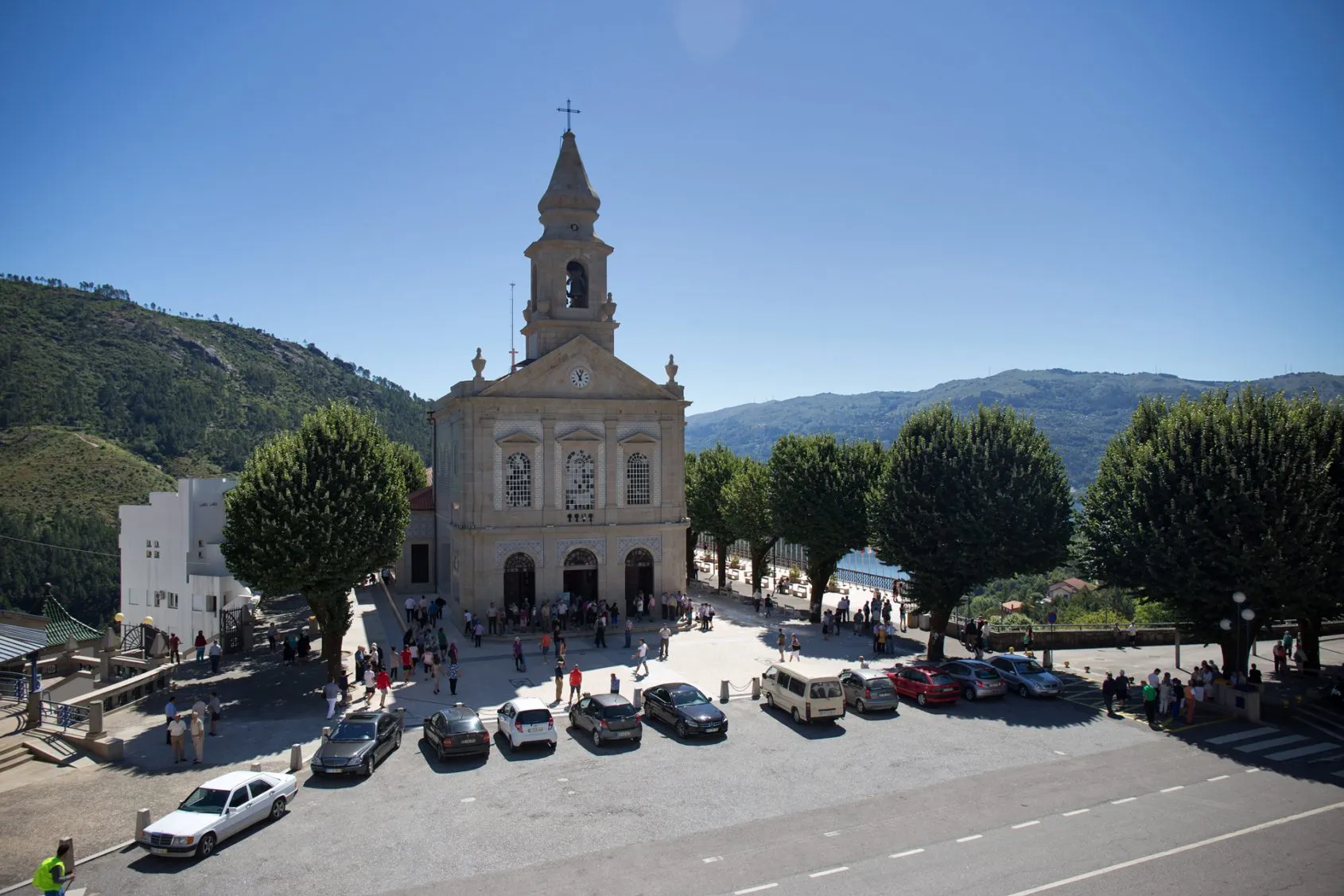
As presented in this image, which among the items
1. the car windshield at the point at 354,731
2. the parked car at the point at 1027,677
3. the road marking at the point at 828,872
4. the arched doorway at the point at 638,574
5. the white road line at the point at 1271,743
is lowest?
the white road line at the point at 1271,743

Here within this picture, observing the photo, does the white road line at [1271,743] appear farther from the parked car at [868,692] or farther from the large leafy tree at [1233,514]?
the parked car at [868,692]

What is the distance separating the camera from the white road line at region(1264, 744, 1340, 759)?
2403 cm

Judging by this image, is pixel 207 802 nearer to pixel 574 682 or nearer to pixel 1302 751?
pixel 574 682

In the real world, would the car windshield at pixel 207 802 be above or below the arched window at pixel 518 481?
below

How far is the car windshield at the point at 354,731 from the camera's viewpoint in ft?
74.2

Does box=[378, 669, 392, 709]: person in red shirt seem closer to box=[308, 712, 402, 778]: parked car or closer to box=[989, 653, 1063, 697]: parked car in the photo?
box=[308, 712, 402, 778]: parked car

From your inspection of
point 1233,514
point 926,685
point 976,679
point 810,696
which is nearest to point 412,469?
point 810,696

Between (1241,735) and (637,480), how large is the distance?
27098mm

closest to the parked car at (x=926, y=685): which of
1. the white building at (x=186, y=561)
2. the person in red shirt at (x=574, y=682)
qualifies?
the person in red shirt at (x=574, y=682)

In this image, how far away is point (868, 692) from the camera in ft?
92.3

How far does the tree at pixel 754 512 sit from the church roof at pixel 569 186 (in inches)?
731

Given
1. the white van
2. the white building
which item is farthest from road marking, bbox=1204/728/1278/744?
the white building

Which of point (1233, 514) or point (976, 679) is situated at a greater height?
point (1233, 514)

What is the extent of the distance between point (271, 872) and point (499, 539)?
24.4 meters
